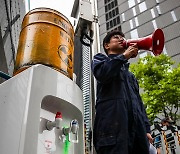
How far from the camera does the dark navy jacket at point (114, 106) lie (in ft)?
4.87

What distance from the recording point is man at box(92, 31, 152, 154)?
4.79 feet

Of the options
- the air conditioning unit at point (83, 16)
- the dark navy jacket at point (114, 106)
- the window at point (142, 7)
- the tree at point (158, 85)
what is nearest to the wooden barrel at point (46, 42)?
the dark navy jacket at point (114, 106)

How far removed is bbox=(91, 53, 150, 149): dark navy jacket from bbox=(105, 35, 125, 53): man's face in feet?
0.56

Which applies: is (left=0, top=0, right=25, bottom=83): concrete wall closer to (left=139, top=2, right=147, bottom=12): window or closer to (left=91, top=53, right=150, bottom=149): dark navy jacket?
(left=91, top=53, right=150, bottom=149): dark navy jacket

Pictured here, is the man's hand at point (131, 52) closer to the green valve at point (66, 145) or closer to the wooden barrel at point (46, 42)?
the wooden barrel at point (46, 42)

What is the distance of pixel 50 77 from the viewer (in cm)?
135

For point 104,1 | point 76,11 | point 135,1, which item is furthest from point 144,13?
point 76,11

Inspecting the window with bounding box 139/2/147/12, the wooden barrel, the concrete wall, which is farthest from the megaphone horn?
the window with bounding box 139/2/147/12

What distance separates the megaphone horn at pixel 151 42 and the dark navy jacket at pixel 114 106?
200mm

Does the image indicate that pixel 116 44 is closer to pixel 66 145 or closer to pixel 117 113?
pixel 117 113

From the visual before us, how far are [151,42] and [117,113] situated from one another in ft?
1.98

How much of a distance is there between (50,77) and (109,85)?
51 centimetres

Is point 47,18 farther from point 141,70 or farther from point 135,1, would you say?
point 135,1

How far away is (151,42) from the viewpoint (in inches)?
68.4
